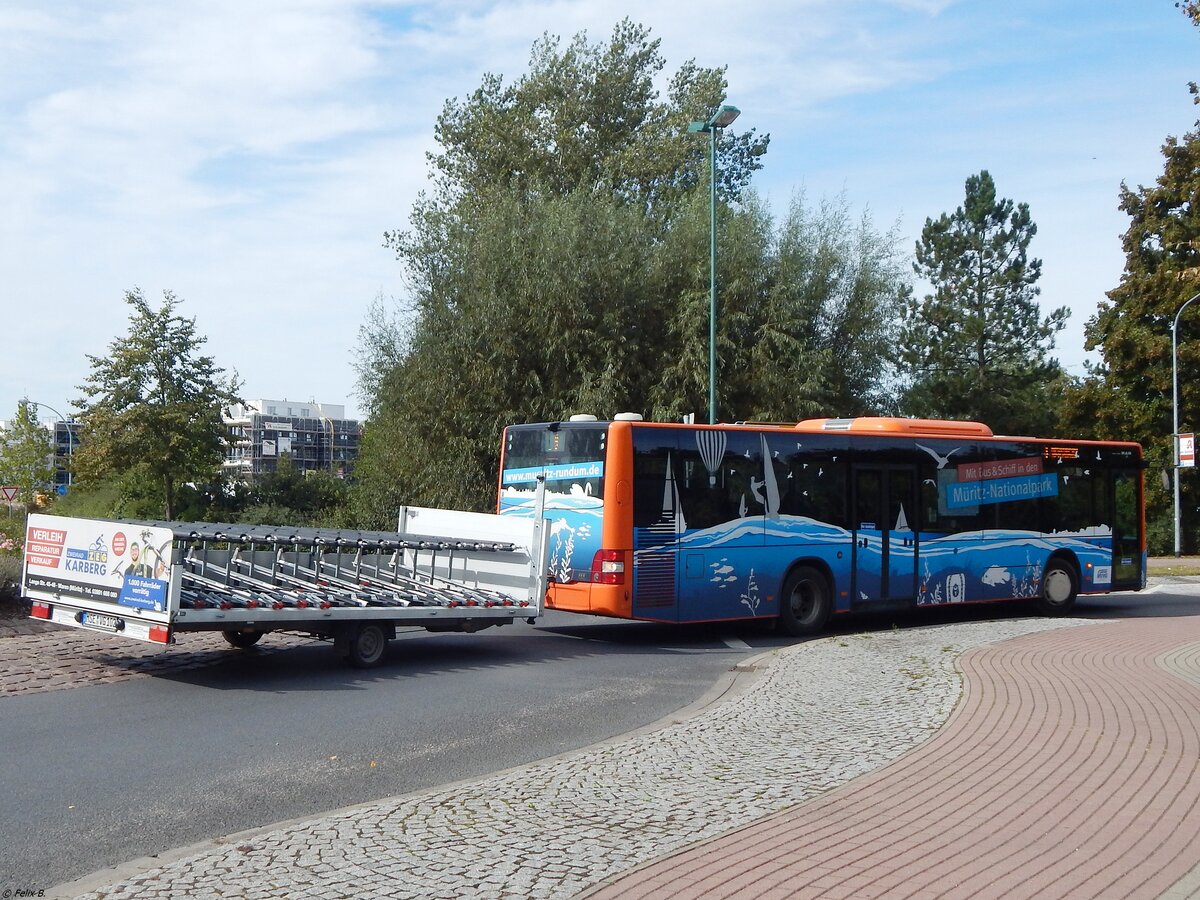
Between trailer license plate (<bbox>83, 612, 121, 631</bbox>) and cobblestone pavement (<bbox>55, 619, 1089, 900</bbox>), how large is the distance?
4.75 meters

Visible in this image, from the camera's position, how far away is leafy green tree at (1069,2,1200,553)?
42.7 meters

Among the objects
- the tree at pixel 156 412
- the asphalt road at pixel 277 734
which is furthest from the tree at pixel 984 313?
the asphalt road at pixel 277 734

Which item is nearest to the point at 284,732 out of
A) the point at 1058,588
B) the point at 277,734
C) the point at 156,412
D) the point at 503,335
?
the point at 277,734

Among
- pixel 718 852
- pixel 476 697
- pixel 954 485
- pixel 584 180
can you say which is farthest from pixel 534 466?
pixel 584 180

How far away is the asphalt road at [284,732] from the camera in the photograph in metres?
6.08

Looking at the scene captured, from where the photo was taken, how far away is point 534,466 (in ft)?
48.6

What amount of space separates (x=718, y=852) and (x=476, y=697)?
203 inches

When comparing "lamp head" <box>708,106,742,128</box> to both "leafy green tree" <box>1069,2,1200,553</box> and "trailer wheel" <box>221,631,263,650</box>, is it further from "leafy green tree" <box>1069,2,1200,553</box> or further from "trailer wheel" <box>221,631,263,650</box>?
"leafy green tree" <box>1069,2,1200,553</box>

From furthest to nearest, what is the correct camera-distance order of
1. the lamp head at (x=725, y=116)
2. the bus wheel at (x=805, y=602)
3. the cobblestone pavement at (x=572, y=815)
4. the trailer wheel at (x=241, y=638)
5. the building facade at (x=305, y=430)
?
the building facade at (x=305, y=430) → the lamp head at (x=725, y=116) → the bus wheel at (x=805, y=602) → the trailer wheel at (x=241, y=638) → the cobblestone pavement at (x=572, y=815)

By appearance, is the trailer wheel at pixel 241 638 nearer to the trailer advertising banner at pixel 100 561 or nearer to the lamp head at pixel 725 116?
the trailer advertising banner at pixel 100 561

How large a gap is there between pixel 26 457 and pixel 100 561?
41009mm

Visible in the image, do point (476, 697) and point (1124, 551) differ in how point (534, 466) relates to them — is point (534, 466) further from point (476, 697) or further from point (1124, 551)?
point (1124, 551)

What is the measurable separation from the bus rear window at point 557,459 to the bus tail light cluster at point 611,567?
701 mm

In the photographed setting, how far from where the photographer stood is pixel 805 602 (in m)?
15.5
